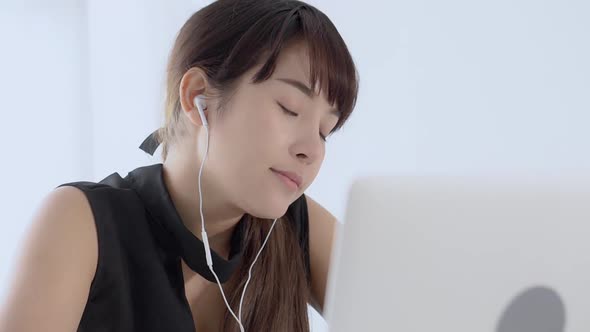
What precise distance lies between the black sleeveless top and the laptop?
64 centimetres

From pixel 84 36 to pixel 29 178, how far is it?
0.48 meters

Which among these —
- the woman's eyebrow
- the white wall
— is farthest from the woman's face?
the white wall

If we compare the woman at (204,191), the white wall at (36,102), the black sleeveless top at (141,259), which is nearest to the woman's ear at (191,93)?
the woman at (204,191)

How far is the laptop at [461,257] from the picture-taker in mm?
470

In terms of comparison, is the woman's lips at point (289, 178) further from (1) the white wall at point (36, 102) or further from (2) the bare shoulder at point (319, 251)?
(1) the white wall at point (36, 102)

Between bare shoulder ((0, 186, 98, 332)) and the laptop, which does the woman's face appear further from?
the laptop

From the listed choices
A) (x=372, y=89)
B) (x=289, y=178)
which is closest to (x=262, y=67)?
(x=289, y=178)

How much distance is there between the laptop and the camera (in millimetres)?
470

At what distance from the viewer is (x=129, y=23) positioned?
90.3 inches

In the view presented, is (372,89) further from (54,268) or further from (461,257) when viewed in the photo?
(461,257)

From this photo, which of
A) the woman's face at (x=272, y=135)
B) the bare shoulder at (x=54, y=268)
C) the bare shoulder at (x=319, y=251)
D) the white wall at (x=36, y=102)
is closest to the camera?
the bare shoulder at (x=54, y=268)

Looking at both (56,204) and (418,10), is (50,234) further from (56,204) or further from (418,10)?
(418,10)

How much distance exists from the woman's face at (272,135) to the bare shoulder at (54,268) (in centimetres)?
23

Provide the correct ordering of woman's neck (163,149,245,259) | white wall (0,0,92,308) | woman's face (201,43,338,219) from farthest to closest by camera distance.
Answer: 1. white wall (0,0,92,308)
2. woman's neck (163,149,245,259)
3. woman's face (201,43,338,219)
